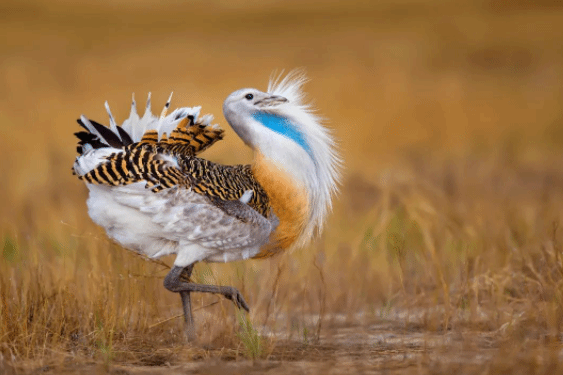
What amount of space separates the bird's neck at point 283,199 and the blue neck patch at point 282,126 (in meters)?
0.24

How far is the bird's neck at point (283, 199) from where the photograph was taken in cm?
502

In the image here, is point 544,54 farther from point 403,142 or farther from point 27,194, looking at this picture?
point 27,194

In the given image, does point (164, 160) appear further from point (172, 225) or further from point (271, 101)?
point (271, 101)

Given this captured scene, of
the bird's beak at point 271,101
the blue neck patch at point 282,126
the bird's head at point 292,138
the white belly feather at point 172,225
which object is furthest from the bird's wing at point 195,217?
the bird's beak at point 271,101

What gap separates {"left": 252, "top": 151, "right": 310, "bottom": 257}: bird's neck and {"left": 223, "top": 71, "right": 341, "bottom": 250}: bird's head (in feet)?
0.19

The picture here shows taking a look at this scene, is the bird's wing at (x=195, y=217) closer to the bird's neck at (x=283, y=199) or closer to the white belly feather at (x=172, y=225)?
the white belly feather at (x=172, y=225)

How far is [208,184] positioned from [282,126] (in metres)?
0.66

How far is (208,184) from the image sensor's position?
486 cm

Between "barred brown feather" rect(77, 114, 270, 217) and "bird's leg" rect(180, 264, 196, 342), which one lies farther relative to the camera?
"bird's leg" rect(180, 264, 196, 342)

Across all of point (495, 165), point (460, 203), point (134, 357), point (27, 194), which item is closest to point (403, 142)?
point (495, 165)

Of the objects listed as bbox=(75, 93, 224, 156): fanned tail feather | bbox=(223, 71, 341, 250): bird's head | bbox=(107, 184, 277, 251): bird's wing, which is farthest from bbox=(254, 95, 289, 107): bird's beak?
bbox=(107, 184, 277, 251): bird's wing

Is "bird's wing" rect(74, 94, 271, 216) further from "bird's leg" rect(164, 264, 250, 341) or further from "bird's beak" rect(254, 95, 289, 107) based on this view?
"bird's leg" rect(164, 264, 250, 341)

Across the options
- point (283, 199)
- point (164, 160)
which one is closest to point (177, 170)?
point (164, 160)

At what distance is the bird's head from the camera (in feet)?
16.8
